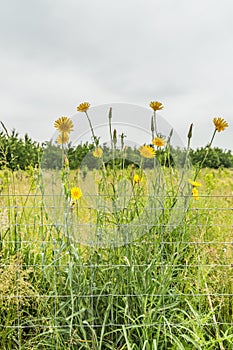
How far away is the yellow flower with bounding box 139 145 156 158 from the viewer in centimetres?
272

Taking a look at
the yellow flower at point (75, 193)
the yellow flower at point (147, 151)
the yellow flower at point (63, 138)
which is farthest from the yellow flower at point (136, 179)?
the yellow flower at point (63, 138)

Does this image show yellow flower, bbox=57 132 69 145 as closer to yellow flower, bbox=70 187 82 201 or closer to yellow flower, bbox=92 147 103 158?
yellow flower, bbox=92 147 103 158

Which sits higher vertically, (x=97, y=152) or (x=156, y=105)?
(x=156, y=105)

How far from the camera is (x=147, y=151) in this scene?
2727 millimetres

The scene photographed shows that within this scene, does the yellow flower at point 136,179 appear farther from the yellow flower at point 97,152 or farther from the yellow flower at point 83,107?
the yellow flower at point 83,107

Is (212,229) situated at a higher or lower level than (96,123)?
lower

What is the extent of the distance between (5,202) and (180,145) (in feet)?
4.17

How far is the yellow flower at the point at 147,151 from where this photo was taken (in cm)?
272

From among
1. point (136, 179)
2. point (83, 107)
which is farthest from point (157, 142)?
point (83, 107)

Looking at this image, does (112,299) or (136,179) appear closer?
(112,299)

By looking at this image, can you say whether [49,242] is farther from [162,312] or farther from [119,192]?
[162,312]

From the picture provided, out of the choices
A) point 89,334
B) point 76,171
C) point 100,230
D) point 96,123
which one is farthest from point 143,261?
point 96,123

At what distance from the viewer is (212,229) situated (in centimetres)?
325

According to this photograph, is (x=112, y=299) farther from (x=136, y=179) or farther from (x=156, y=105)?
(x=156, y=105)
